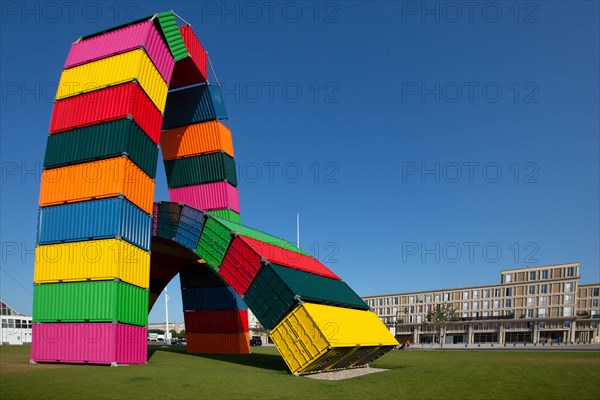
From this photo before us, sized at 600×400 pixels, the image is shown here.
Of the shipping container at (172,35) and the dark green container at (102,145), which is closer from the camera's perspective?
the dark green container at (102,145)

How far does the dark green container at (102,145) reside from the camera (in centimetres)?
2980

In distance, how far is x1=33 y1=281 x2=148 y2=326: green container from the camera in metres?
27.5

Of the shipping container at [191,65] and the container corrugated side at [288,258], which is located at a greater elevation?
the shipping container at [191,65]

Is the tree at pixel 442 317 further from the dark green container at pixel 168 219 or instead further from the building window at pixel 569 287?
the dark green container at pixel 168 219

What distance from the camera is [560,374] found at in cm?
2859

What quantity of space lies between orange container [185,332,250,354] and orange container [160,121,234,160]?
16.8 metres

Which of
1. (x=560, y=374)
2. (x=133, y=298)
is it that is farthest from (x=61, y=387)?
(x=560, y=374)

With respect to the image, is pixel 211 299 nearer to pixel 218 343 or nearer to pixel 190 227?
pixel 218 343

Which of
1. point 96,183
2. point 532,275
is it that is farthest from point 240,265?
point 532,275

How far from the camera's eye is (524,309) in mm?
120812

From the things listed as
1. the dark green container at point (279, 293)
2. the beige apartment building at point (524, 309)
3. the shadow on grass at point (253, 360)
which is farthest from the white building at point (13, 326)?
the beige apartment building at point (524, 309)

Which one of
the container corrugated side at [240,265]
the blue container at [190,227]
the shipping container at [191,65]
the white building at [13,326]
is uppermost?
the shipping container at [191,65]

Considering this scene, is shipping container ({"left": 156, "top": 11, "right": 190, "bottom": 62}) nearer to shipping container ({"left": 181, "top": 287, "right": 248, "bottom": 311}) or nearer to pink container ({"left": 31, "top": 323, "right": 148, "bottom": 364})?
shipping container ({"left": 181, "top": 287, "right": 248, "bottom": 311})

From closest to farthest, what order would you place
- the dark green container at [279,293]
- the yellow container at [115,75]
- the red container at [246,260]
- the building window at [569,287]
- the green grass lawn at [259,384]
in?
the green grass lawn at [259,384]
the dark green container at [279,293]
the red container at [246,260]
the yellow container at [115,75]
the building window at [569,287]
